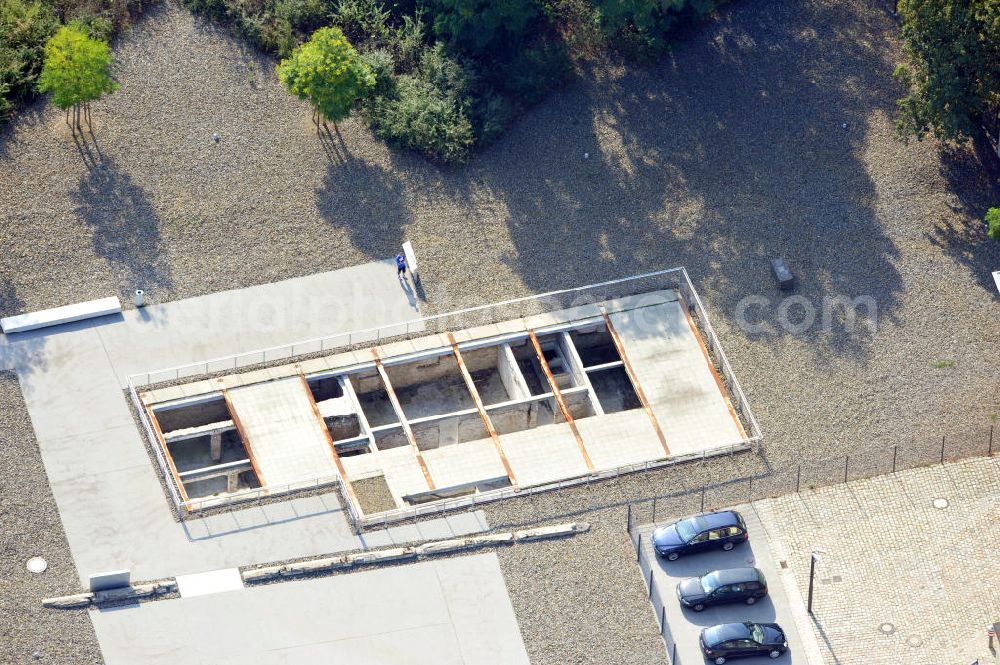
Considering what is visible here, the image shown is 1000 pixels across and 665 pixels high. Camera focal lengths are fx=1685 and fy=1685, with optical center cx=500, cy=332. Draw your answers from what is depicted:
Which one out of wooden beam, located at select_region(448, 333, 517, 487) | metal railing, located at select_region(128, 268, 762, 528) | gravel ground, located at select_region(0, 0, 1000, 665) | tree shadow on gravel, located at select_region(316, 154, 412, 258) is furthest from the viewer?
tree shadow on gravel, located at select_region(316, 154, 412, 258)

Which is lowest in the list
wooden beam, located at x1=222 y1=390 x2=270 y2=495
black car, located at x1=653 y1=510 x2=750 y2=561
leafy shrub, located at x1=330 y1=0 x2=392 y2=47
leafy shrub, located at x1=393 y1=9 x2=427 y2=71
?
black car, located at x1=653 y1=510 x2=750 y2=561

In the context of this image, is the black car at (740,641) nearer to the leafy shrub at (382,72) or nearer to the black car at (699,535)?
the black car at (699,535)

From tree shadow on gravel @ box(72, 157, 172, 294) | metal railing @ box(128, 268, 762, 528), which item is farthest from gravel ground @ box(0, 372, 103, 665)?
tree shadow on gravel @ box(72, 157, 172, 294)

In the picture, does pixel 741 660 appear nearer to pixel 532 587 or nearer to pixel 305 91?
pixel 532 587

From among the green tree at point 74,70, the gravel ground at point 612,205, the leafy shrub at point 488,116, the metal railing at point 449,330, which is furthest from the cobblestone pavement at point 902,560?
the green tree at point 74,70

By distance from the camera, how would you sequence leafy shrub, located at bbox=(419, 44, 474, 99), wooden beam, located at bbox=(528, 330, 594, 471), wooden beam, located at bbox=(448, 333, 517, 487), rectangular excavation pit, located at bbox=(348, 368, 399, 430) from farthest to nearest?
leafy shrub, located at bbox=(419, 44, 474, 99)
rectangular excavation pit, located at bbox=(348, 368, 399, 430)
wooden beam, located at bbox=(528, 330, 594, 471)
wooden beam, located at bbox=(448, 333, 517, 487)

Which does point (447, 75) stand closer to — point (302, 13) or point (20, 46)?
point (302, 13)

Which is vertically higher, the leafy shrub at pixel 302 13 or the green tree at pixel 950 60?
the leafy shrub at pixel 302 13

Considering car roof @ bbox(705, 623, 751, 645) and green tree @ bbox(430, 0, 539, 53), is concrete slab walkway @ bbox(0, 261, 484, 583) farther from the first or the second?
green tree @ bbox(430, 0, 539, 53)
